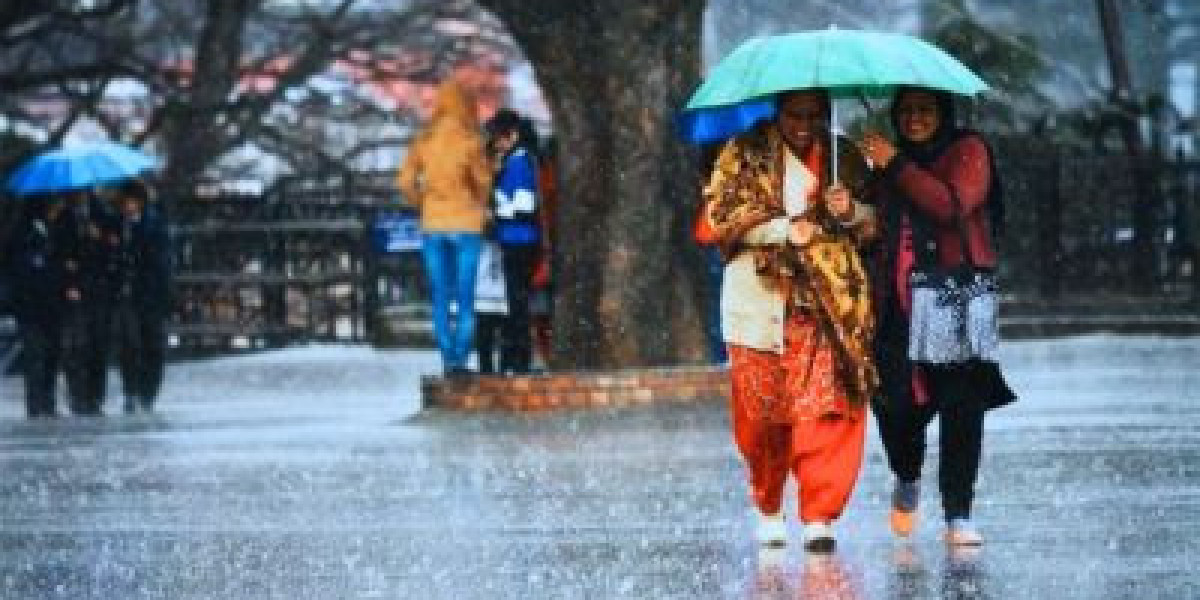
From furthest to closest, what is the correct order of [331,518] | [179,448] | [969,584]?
[179,448] → [331,518] → [969,584]

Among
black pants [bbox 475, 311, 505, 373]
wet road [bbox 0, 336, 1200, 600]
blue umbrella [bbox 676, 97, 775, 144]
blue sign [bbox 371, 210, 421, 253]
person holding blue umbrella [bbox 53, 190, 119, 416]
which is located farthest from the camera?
blue sign [bbox 371, 210, 421, 253]

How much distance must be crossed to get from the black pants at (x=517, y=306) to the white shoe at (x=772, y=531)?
10.1 meters

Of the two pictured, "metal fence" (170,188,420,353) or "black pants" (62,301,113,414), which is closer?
"black pants" (62,301,113,414)

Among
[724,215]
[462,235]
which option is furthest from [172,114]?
[724,215]

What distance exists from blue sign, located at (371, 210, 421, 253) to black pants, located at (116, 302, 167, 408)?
7690 millimetres

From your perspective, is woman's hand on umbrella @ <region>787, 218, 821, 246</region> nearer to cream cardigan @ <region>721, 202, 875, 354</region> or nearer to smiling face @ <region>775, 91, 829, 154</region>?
cream cardigan @ <region>721, 202, 875, 354</region>

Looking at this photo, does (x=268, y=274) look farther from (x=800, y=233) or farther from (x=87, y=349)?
(x=800, y=233)

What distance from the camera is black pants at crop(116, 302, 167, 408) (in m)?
23.5

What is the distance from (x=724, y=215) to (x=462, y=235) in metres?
9.89

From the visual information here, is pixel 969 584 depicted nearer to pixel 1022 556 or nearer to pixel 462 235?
pixel 1022 556

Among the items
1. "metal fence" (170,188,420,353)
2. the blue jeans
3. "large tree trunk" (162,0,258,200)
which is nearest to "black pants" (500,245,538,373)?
the blue jeans

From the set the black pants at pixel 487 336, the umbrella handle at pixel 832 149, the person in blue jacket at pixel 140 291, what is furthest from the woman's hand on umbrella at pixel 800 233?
the person in blue jacket at pixel 140 291

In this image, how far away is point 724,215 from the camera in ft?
38.5

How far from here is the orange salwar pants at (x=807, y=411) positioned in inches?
456
